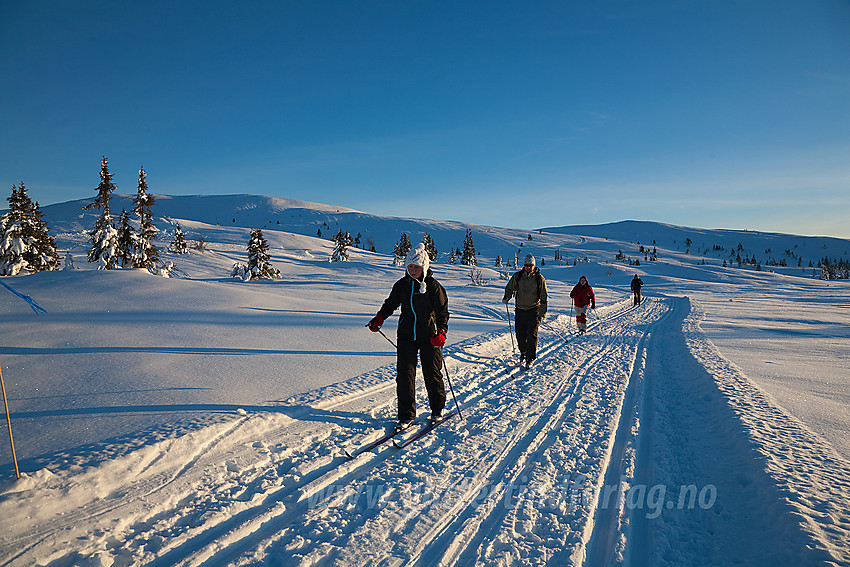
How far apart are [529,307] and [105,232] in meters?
25.8

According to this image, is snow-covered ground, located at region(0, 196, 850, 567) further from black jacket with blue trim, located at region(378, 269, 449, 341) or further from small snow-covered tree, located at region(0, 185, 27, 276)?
small snow-covered tree, located at region(0, 185, 27, 276)

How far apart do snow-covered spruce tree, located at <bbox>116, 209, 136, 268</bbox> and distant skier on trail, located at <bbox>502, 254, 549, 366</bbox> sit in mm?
24729

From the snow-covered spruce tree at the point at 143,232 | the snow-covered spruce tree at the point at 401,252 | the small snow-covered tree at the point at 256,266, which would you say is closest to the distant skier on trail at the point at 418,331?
the snow-covered spruce tree at the point at 143,232

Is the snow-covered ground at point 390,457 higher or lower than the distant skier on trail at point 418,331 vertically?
lower

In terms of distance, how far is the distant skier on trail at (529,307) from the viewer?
8047 mm

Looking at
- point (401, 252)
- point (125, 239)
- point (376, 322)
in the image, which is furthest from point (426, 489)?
point (401, 252)

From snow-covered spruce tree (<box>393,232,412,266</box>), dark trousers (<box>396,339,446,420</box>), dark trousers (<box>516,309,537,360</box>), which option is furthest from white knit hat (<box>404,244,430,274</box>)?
snow-covered spruce tree (<box>393,232,412,266</box>)

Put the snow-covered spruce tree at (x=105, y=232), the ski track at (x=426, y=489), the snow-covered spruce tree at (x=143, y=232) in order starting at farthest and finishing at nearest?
the snow-covered spruce tree at (x=143, y=232) → the snow-covered spruce tree at (x=105, y=232) → the ski track at (x=426, y=489)

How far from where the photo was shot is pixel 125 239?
77.8 feet

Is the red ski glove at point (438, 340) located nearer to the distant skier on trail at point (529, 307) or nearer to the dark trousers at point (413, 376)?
the dark trousers at point (413, 376)

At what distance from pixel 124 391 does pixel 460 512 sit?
4.64 m

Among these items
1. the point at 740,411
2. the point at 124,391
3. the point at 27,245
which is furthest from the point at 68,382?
the point at 27,245

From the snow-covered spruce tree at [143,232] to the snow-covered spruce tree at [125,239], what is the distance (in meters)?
0.24

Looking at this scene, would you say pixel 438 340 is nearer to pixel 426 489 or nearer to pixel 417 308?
pixel 417 308
